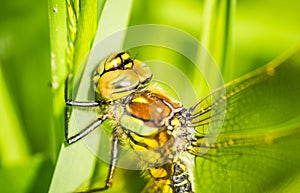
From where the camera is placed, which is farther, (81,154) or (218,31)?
(218,31)

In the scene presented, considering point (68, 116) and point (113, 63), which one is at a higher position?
point (113, 63)

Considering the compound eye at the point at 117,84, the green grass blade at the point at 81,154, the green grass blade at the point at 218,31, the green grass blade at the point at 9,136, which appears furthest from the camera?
the green grass blade at the point at 9,136

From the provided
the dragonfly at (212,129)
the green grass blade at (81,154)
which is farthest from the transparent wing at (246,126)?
the green grass blade at (81,154)

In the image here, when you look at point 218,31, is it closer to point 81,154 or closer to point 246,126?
point 246,126

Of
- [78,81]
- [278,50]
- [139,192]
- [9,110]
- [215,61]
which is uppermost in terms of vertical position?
[278,50]

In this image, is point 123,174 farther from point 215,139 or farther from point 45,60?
point 45,60

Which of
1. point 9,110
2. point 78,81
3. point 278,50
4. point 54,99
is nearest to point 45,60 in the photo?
point 9,110

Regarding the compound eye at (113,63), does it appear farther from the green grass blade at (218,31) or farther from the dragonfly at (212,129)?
the green grass blade at (218,31)

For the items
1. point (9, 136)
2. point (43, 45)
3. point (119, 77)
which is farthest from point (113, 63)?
point (43, 45)
